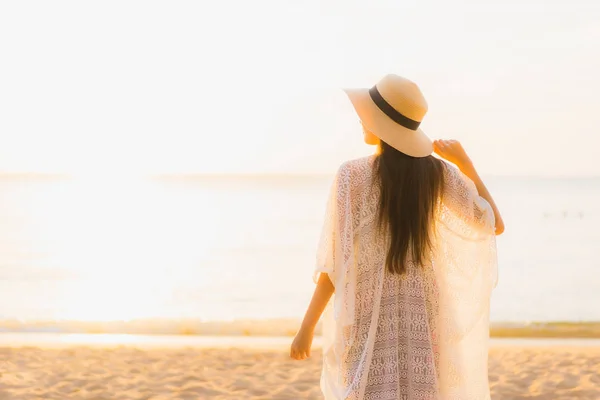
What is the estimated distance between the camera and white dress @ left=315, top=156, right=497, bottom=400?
2111 mm

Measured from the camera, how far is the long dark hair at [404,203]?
2115mm

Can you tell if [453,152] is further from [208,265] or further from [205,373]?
[208,265]

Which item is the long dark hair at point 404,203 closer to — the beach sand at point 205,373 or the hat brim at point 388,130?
the hat brim at point 388,130

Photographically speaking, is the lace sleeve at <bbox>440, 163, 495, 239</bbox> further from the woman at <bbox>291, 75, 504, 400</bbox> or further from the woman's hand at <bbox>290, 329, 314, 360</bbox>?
the woman's hand at <bbox>290, 329, 314, 360</bbox>

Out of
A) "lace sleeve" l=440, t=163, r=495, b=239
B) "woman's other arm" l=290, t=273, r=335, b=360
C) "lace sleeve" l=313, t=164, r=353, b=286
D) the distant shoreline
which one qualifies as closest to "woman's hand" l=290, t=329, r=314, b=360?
"woman's other arm" l=290, t=273, r=335, b=360

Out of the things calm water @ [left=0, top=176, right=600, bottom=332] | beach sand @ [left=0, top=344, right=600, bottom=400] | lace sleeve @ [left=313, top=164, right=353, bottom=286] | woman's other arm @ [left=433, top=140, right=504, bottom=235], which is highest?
calm water @ [left=0, top=176, right=600, bottom=332]

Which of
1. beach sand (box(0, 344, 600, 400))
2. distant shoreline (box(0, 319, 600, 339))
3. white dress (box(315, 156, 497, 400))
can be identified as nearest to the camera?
white dress (box(315, 156, 497, 400))

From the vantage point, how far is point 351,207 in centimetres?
214

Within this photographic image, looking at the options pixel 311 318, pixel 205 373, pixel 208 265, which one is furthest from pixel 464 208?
pixel 208 265

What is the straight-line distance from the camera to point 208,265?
59.3ft

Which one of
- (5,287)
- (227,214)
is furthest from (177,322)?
(227,214)

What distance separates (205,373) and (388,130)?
4.33 m

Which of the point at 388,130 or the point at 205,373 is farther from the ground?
the point at 388,130

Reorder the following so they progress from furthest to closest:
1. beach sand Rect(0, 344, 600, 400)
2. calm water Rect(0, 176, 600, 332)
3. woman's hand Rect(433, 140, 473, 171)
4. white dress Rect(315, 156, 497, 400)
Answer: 1. calm water Rect(0, 176, 600, 332)
2. beach sand Rect(0, 344, 600, 400)
3. woman's hand Rect(433, 140, 473, 171)
4. white dress Rect(315, 156, 497, 400)
